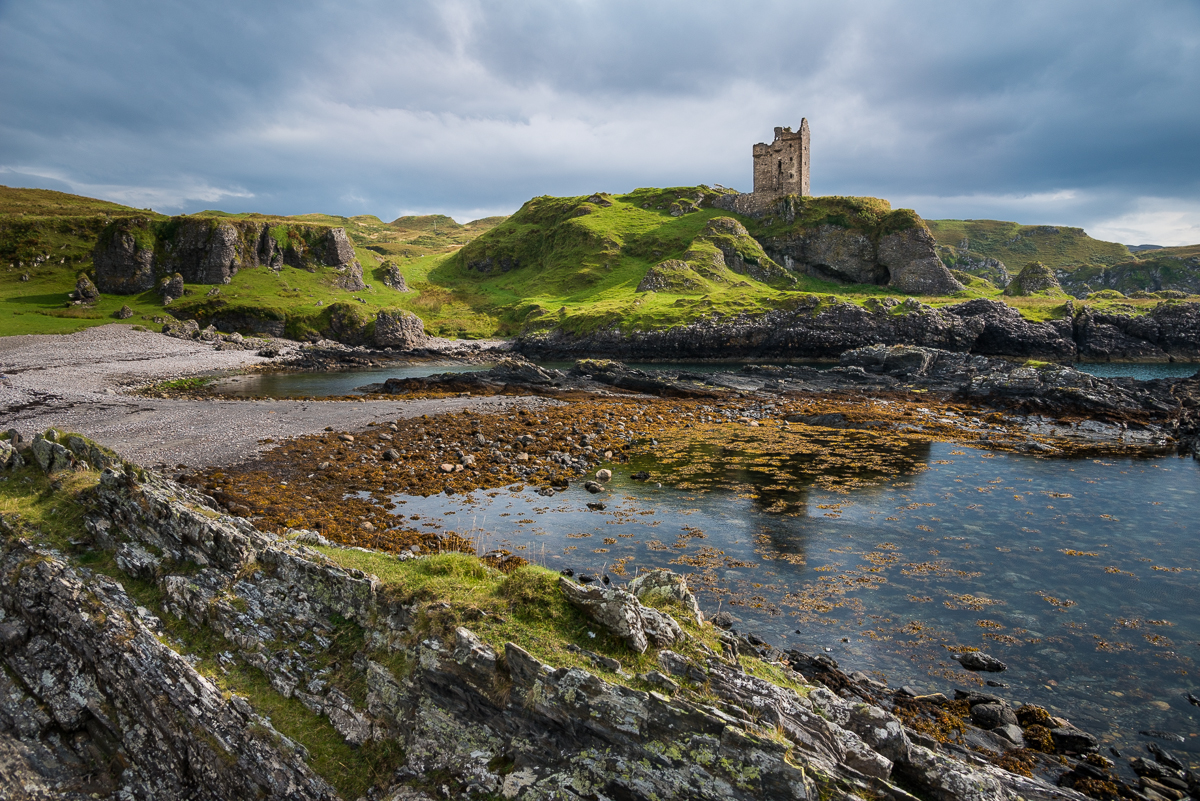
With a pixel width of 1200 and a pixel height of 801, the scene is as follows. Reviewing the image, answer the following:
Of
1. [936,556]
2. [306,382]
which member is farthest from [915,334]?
[306,382]

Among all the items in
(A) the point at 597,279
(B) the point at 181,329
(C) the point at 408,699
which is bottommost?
(C) the point at 408,699

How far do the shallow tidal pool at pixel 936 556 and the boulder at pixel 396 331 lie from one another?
81.5 metres

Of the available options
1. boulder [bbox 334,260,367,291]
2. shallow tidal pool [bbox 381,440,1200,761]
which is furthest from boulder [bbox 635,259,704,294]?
shallow tidal pool [bbox 381,440,1200,761]

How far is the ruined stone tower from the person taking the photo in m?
139

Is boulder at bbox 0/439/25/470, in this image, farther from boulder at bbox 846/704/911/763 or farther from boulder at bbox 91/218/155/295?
boulder at bbox 91/218/155/295

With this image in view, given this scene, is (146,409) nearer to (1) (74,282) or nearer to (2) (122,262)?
(2) (122,262)

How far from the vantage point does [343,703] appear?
8602 millimetres

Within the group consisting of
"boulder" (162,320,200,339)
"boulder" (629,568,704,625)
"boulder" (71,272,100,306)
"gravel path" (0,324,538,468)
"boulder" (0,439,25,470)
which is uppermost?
"boulder" (71,272,100,306)

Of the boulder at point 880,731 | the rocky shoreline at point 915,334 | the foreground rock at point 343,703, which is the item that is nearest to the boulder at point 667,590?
the foreground rock at point 343,703

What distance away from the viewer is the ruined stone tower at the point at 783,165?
139m

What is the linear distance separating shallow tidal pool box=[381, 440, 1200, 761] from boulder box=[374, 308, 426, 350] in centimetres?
8152

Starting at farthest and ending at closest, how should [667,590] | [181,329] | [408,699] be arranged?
[181,329], [667,590], [408,699]

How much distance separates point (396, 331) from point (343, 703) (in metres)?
99.3

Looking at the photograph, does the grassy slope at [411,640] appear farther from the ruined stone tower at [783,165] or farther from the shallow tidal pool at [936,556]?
the ruined stone tower at [783,165]
